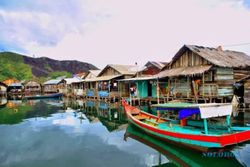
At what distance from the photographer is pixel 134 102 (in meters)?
26.3

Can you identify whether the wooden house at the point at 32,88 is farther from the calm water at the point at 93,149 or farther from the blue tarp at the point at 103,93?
the calm water at the point at 93,149

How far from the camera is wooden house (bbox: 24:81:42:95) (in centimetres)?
5924

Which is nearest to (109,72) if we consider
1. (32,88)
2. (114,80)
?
(114,80)

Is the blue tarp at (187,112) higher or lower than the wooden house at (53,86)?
lower

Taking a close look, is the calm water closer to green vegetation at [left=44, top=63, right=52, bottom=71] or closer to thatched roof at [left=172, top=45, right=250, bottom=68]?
thatched roof at [left=172, top=45, right=250, bottom=68]

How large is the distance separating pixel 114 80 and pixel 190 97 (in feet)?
48.4

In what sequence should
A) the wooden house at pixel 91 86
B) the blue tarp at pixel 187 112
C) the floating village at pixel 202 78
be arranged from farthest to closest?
the wooden house at pixel 91 86
the floating village at pixel 202 78
the blue tarp at pixel 187 112

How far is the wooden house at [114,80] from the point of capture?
100 ft

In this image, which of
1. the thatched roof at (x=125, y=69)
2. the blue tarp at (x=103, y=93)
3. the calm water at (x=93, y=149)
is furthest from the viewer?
the thatched roof at (x=125, y=69)

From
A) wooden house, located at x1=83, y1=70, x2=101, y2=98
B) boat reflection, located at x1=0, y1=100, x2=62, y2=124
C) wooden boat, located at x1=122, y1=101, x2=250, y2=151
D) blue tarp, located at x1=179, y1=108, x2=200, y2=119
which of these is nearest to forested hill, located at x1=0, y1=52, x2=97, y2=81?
wooden house, located at x1=83, y1=70, x2=101, y2=98

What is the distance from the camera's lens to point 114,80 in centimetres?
3141

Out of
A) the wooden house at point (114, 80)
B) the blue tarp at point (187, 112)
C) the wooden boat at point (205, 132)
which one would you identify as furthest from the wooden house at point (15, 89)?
the blue tarp at point (187, 112)

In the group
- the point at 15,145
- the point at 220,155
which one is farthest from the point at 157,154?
the point at 15,145

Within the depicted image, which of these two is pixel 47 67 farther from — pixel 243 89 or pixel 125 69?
pixel 243 89
